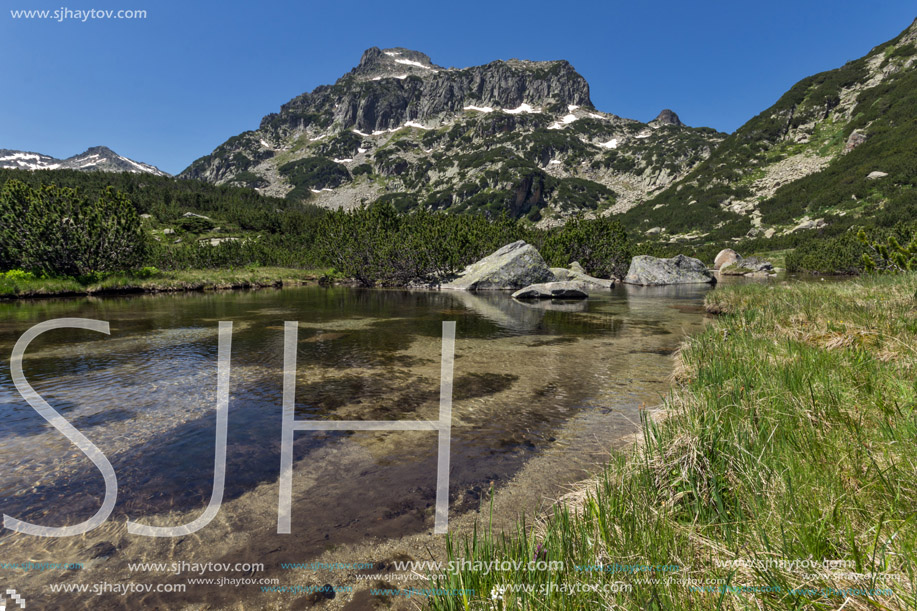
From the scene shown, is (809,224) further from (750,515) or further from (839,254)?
(750,515)

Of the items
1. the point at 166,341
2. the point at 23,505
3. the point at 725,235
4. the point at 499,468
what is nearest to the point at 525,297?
the point at 166,341

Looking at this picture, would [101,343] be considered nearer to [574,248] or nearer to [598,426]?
[598,426]

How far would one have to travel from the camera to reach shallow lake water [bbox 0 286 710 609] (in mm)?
3699

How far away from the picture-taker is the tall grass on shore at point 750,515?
76.9 inches

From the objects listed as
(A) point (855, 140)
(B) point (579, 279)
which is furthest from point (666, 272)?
(A) point (855, 140)

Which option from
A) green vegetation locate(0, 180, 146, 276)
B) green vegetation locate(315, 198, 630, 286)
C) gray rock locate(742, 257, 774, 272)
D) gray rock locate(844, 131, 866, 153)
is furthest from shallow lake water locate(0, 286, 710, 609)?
gray rock locate(844, 131, 866, 153)

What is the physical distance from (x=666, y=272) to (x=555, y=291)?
109ft

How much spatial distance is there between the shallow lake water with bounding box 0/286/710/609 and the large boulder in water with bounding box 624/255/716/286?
49752 millimetres

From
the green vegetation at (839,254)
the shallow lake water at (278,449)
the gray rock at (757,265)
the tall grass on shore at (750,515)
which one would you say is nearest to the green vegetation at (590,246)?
the gray rock at (757,265)

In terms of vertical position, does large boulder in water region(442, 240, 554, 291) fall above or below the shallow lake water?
above

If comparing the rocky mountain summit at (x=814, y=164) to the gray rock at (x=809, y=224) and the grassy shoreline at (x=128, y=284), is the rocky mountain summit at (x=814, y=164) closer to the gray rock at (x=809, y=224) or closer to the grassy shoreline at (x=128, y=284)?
the gray rock at (x=809, y=224)

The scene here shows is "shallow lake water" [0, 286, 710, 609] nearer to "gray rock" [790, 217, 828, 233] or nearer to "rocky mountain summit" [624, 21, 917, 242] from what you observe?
"rocky mountain summit" [624, 21, 917, 242]

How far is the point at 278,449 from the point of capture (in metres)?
5.99

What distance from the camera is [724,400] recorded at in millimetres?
4566
